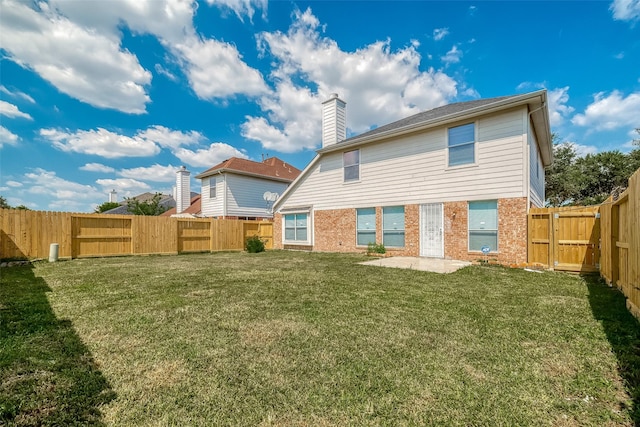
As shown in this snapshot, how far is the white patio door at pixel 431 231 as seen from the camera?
1065 centimetres

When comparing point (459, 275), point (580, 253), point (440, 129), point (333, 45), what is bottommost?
point (459, 275)

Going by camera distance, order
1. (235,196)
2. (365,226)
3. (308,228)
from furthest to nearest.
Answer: (235,196), (308,228), (365,226)

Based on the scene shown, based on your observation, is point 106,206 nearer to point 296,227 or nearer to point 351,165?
point 296,227

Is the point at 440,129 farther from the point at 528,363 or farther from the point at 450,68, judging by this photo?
→ the point at 528,363

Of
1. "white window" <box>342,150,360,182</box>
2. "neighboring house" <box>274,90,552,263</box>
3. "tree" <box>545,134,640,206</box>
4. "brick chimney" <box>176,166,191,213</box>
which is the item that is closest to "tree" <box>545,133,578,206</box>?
"tree" <box>545,134,640,206</box>

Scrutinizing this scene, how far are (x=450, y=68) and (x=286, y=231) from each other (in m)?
12.1

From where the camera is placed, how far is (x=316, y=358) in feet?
9.07

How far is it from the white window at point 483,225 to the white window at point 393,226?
266cm

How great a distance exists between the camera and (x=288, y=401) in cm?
209

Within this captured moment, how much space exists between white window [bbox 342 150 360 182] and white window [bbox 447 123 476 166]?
13.6ft

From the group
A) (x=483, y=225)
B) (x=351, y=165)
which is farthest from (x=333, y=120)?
(x=483, y=225)

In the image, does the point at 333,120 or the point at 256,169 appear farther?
the point at 256,169

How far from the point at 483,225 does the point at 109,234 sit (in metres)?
15.4

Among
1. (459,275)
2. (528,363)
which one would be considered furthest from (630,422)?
(459,275)
